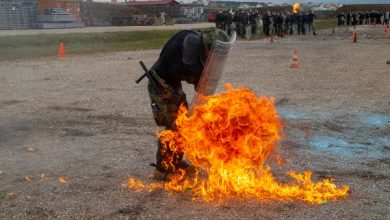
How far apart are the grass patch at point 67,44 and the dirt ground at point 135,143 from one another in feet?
25.3

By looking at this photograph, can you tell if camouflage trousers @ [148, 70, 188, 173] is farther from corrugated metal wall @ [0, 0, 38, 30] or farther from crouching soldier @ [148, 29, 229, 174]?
corrugated metal wall @ [0, 0, 38, 30]

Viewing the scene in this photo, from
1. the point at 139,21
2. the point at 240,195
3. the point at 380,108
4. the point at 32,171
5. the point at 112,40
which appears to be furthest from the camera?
the point at 139,21

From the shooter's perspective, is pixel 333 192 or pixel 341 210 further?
pixel 333 192

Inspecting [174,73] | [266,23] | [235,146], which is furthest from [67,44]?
[235,146]

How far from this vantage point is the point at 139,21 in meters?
57.2

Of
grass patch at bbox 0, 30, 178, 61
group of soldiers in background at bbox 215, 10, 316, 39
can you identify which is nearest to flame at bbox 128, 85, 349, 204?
grass patch at bbox 0, 30, 178, 61

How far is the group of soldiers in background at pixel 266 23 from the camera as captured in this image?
122ft

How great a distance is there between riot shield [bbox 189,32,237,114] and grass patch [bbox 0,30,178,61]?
1796cm

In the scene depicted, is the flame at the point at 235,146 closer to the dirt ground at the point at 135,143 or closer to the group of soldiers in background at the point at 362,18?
the dirt ground at the point at 135,143

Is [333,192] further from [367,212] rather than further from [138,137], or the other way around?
[138,137]

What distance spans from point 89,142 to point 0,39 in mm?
23001

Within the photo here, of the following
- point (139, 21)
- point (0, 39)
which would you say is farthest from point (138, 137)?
point (139, 21)

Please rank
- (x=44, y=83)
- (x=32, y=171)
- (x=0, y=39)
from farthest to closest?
(x=0, y=39) < (x=44, y=83) < (x=32, y=171)

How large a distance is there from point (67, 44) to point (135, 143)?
74.1 feet
